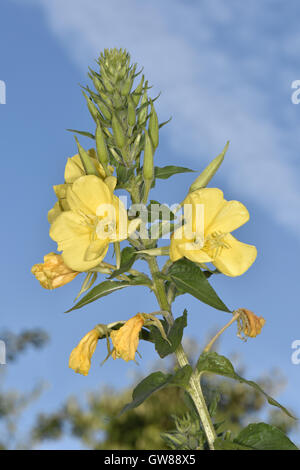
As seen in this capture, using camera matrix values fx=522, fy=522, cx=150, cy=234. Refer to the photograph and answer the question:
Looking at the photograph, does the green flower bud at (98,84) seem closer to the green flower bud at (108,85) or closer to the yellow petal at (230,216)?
the green flower bud at (108,85)

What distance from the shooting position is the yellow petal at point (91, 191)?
228cm

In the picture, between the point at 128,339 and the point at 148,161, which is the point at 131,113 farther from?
the point at 128,339

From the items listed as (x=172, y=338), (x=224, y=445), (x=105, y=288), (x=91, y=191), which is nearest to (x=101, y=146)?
(x=91, y=191)

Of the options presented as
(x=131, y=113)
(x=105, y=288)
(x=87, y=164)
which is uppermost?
(x=131, y=113)

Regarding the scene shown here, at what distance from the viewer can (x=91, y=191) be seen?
2307 mm

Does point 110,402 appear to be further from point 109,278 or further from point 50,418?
point 109,278

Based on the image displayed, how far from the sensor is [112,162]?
2.49m

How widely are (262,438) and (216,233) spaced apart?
3.19 feet

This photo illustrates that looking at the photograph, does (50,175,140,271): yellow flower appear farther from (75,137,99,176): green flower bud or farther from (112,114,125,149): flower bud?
(112,114,125,149): flower bud

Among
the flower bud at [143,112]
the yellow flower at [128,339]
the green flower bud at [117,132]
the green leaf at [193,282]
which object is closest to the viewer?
the green leaf at [193,282]

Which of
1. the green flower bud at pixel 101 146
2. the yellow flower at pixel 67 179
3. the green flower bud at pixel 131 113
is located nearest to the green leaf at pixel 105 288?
the yellow flower at pixel 67 179

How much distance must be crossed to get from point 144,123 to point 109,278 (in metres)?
0.79

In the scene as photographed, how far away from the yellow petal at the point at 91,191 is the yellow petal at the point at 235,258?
0.56 meters

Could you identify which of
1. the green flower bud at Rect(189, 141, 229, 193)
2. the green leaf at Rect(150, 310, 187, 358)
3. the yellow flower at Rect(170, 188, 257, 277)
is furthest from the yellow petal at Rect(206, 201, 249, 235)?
the green leaf at Rect(150, 310, 187, 358)
